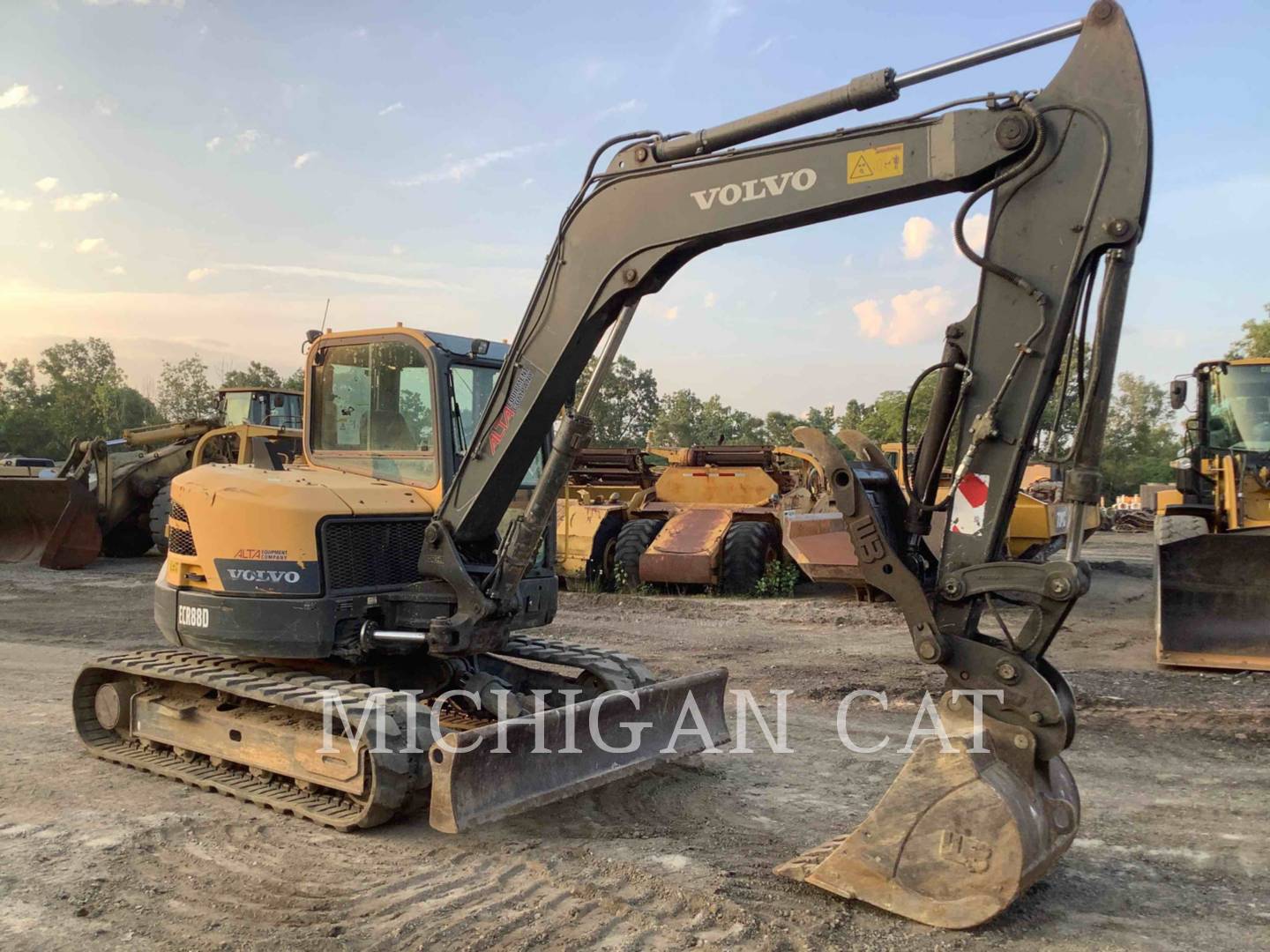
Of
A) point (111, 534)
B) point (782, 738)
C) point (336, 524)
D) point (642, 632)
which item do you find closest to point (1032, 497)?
point (642, 632)

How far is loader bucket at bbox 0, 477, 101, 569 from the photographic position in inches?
595

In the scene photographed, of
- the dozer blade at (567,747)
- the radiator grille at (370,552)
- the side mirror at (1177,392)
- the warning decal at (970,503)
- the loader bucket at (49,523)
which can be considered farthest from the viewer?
the loader bucket at (49,523)

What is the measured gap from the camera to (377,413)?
5.70 m

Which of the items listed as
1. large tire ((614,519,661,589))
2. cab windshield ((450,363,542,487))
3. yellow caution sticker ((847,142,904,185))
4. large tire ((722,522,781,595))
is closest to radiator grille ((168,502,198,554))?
cab windshield ((450,363,542,487))

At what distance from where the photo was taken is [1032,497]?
13672 millimetres

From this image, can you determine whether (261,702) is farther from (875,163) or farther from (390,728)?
(875,163)

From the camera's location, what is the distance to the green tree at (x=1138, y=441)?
50.0 metres

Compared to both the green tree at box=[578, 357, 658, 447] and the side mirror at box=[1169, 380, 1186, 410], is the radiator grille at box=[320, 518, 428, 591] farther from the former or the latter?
the green tree at box=[578, 357, 658, 447]

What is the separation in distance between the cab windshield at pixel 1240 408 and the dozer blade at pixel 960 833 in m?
8.45

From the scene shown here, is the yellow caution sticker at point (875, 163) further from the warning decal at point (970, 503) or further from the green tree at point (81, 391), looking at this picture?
the green tree at point (81, 391)

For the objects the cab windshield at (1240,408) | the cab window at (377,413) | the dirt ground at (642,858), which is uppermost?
the cab windshield at (1240,408)

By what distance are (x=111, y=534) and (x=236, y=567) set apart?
43.3ft

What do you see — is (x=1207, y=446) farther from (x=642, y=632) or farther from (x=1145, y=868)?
(x=1145, y=868)

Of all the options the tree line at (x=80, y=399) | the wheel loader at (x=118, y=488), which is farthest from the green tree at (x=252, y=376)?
the wheel loader at (x=118, y=488)
